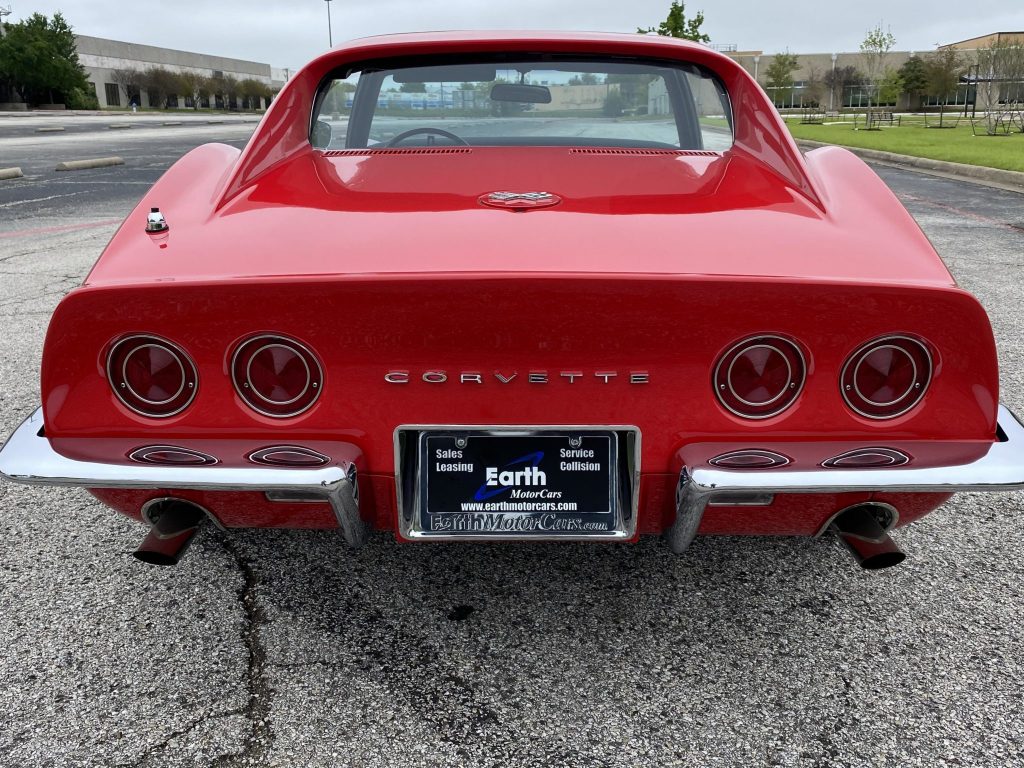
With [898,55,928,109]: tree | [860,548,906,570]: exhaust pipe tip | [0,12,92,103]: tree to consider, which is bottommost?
[860,548,906,570]: exhaust pipe tip

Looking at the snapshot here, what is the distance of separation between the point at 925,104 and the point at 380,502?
7343 cm

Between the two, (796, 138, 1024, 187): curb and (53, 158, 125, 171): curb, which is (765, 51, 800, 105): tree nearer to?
(796, 138, 1024, 187): curb

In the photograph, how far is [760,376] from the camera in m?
1.70

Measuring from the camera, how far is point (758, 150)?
2.42 metres

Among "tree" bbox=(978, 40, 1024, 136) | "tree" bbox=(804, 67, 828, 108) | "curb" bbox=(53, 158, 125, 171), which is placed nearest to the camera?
"curb" bbox=(53, 158, 125, 171)

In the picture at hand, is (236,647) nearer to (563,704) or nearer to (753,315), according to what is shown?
(563,704)

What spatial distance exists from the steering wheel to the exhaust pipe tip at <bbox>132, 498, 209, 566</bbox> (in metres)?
1.51

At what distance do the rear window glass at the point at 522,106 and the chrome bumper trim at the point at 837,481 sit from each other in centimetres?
135

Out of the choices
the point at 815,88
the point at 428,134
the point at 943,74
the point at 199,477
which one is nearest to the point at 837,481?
the point at 199,477

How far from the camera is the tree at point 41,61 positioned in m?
57.0

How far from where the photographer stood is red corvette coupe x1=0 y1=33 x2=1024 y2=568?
5.37ft

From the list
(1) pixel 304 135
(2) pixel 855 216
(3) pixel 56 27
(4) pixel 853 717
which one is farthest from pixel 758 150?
(3) pixel 56 27

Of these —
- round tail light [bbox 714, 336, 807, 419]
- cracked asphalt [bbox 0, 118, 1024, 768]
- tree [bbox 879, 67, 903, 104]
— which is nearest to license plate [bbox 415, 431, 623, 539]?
round tail light [bbox 714, 336, 807, 419]

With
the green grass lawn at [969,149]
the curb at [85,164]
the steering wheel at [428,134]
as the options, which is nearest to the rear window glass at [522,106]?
the steering wheel at [428,134]
